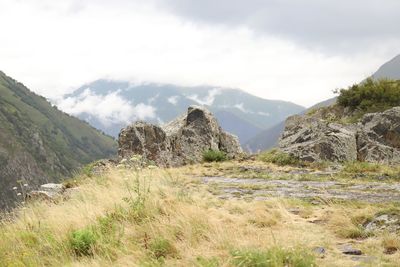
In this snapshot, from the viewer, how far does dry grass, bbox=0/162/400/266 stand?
738cm

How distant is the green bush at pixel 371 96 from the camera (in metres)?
31.1

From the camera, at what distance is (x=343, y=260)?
6902 millimetres

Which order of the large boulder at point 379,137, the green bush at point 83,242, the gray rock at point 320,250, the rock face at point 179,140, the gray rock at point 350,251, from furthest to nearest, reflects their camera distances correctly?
the rock face at point 179,140
the large boulder at point 379,137
the green bush at point 83,242
the gray rock at point 350,251
the gray rock at point 320,250

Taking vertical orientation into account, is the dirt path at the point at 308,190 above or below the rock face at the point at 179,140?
below

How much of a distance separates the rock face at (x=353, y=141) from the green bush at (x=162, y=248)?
14.4 m

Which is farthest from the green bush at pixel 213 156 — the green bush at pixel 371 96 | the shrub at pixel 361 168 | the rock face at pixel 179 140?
the green bush at pixel 371 96

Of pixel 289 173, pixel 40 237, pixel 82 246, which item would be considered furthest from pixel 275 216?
pixel 289 173

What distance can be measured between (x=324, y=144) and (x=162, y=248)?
51.4 ft

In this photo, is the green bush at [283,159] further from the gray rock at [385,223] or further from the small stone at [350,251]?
→ the small stone at [350,251]

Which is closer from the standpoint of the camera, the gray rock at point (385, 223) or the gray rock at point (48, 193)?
the gray rock at point (385, 223)

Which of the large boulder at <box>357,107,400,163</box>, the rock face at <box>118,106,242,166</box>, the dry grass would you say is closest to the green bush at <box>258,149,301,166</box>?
the large boulder at <box>357,107,400,163</box>

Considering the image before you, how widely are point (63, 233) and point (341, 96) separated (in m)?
27.5

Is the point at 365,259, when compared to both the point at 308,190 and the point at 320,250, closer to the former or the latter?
the point at 320,250

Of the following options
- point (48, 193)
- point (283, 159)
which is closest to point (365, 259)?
point (48, 193)
